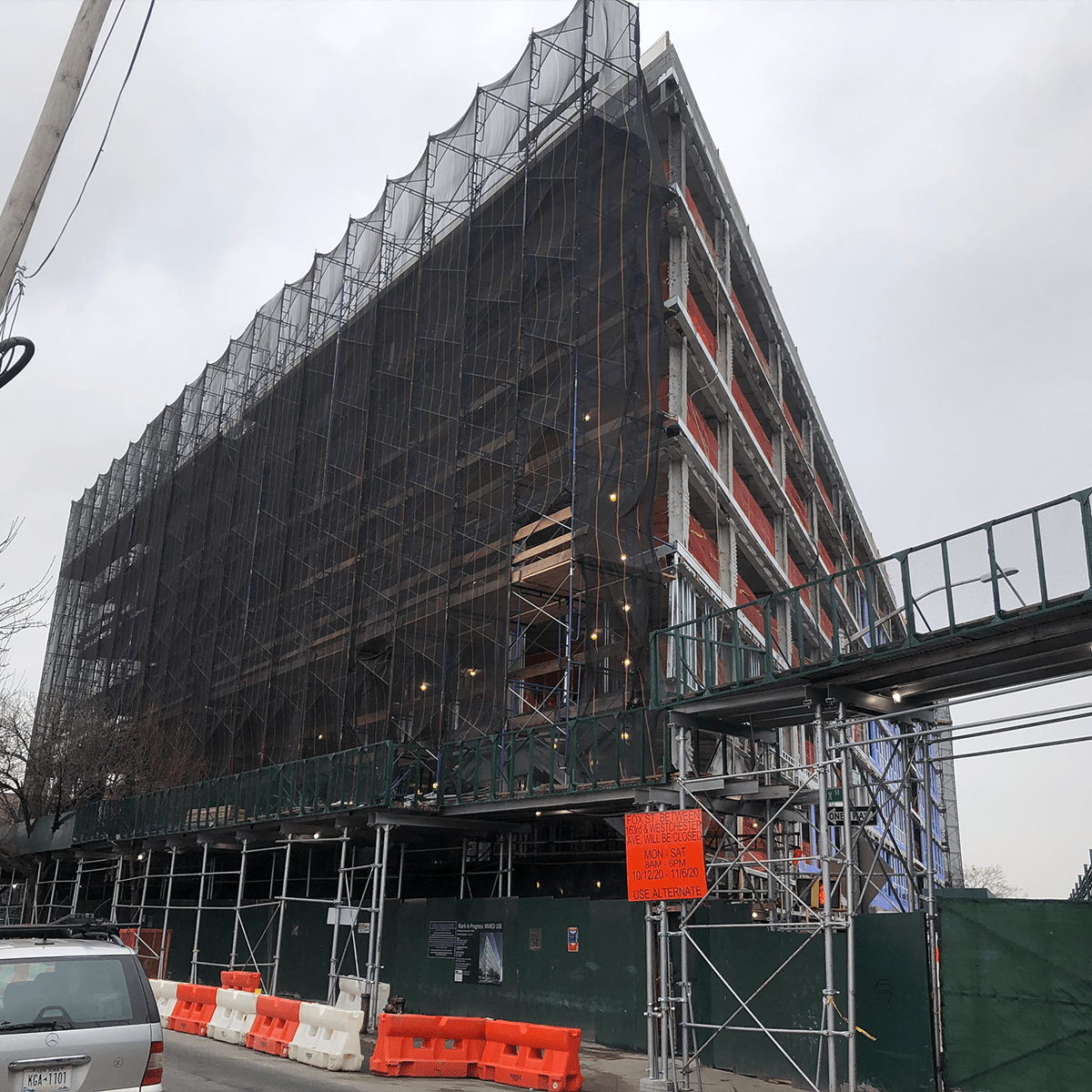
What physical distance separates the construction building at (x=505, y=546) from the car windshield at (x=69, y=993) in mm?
9100

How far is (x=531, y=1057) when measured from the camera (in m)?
13.9

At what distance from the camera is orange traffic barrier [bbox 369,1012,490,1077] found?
1454 cm

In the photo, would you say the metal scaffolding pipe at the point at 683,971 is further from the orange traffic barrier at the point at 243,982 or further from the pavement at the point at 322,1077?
the orange traffic barrier at the point at 243,982

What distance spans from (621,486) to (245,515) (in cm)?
2055

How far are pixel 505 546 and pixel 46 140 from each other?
17502 mm

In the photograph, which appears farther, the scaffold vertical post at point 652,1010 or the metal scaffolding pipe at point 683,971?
the metal scaffolding pipe at point 683,971

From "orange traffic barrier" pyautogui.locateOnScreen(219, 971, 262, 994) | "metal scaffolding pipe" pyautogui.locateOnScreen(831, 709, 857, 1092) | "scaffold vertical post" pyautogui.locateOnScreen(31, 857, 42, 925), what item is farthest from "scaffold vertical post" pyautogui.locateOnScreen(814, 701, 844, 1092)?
"scaffold vertical post" pyautogui.locateOnScreen(31, 857, 42, 925)

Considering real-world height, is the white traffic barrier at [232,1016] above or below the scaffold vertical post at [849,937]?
below

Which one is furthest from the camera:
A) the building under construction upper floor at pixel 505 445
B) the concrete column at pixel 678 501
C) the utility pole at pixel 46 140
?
the concrete column at pixel 678 501

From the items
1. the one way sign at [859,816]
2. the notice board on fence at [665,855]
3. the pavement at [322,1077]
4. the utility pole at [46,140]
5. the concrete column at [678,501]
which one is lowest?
the pavement at [322,1077]

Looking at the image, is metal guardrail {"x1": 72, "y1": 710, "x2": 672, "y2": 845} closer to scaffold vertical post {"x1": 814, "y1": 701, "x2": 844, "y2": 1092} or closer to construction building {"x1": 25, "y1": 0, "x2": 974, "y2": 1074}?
construction building {"x1": 25, "y1": 0, "x2": 974, "y2": 1074}

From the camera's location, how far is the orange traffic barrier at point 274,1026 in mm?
16609

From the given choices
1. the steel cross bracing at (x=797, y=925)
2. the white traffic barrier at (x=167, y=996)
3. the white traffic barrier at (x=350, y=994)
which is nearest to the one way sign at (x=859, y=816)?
the steel cross bracing at (x=797, y=925)

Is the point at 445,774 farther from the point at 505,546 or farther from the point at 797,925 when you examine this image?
the point at 797,925
